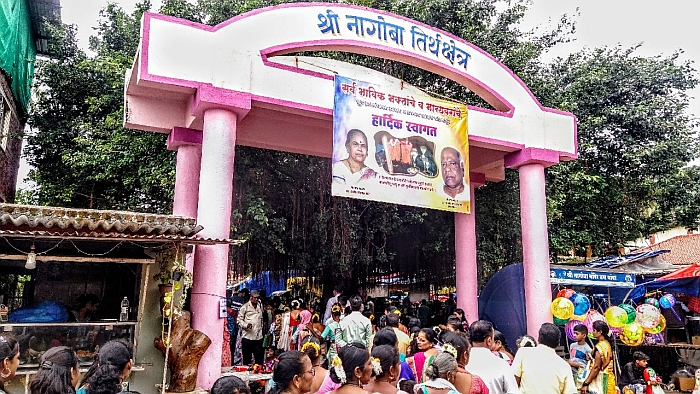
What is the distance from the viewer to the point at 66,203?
13.4 m

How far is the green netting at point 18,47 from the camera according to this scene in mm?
11156

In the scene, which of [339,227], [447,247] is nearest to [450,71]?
[339,227]

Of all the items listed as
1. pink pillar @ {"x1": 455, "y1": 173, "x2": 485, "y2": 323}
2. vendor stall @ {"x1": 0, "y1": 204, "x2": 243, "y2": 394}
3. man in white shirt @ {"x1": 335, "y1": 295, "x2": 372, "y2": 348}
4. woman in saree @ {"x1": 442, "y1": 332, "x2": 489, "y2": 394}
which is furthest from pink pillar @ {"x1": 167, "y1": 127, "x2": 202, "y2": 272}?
woman in saree @ {"x1": 442, "y1": 332, "x2": 489, "y2": 394}

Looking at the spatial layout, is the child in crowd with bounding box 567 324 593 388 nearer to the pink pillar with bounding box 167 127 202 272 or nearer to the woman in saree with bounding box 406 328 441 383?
the woman in saree with bounding box 406 328 441 383

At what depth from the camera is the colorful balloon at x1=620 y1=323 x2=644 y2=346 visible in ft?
25.6

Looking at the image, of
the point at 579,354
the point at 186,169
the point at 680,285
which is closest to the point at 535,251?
the point at 680,285

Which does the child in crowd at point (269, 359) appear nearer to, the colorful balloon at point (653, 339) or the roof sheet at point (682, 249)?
the colorful balloon at point (653, 339)

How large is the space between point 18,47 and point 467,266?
1097 centimetres

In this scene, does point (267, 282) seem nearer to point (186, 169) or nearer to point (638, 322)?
point (186, 169)

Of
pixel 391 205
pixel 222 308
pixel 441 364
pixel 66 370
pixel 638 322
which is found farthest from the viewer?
pixel 391 205

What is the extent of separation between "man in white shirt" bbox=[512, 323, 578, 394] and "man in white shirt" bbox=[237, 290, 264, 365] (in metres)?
5.44

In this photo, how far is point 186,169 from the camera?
8664 millimetres

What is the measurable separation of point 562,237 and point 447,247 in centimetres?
310

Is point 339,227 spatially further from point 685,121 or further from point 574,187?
point 685,121
